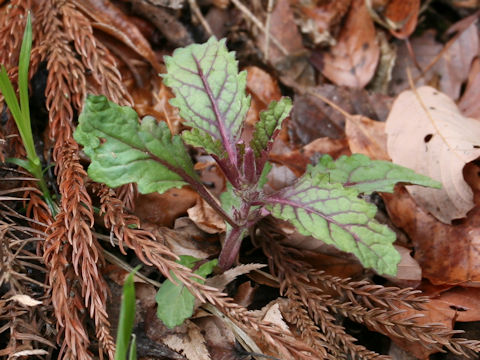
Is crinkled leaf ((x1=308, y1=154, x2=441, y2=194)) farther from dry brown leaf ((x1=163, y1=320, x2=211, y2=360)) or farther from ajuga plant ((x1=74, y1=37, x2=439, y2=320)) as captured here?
dry brown leaf ((x1=163, y1=320, x2=211, y2=360))

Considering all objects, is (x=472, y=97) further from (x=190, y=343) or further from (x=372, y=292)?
(x=190, y=343)

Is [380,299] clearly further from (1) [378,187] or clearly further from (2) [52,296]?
(2) [52,296]

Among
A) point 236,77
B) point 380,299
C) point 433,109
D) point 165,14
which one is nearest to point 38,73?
point 165,14

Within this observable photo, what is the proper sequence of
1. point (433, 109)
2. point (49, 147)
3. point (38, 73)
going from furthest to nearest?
point (433, 109) → point (38, 73) → point (49, 147)

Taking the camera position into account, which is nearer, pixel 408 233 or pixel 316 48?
pixel 408 233

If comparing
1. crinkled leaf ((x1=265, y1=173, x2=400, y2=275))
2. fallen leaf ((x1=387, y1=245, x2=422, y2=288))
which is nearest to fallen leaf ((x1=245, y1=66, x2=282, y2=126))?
crinkled leaf ((x1=265, y1=173, x2=400, y2=275))

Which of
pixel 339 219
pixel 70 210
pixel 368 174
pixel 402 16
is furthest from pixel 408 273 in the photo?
pixel 402 16
